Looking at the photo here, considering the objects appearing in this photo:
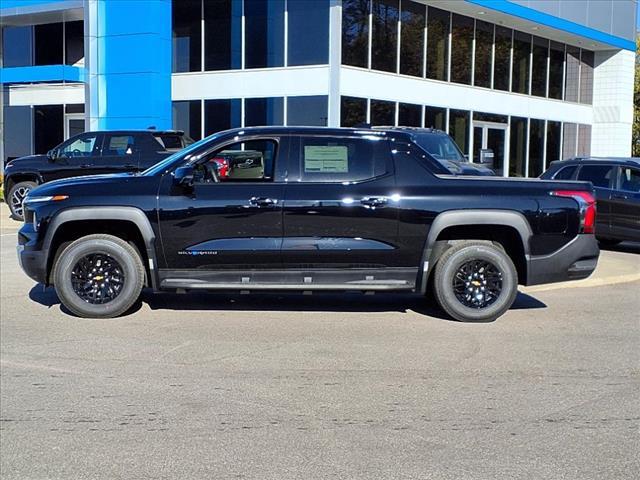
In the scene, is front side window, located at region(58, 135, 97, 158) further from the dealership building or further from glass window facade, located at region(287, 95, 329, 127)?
glass window facade, located at region(287, 95, 329, 127)

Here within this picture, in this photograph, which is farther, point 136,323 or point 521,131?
point 521,131

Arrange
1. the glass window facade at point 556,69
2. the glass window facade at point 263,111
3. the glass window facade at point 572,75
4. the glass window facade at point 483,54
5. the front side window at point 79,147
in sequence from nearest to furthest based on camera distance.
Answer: the front side window at point 79,147 < the glass window facade at point 263,111 < the glass window facade at point 483,54 < the glass window facade at point 556,69 < the glass window facade at point 572,75

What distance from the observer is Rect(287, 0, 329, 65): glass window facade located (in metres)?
20.6

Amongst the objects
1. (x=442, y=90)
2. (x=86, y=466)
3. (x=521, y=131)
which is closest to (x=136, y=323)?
(x=86, y=466)

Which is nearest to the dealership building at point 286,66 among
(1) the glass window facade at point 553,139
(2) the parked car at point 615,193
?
(1) the glass window facade at point 553,139

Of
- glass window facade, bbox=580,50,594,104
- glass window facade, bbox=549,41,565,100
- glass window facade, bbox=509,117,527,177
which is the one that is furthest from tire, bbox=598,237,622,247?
glass window facade, bbox=580,50,594,104

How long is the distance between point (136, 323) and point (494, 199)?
3.84m

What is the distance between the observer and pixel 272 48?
21500mm

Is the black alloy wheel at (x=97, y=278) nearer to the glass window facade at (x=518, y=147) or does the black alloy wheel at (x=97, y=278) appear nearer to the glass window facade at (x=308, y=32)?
the glass window facade at (x=308, y=32)

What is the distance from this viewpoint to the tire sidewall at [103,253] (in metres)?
7.78

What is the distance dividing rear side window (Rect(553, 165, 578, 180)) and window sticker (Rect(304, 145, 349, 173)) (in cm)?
712

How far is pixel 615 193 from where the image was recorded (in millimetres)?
12938

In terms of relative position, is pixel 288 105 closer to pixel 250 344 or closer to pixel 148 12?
pixel 148 12

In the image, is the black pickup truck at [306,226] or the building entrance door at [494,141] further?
the building entrance door at [494,141]
